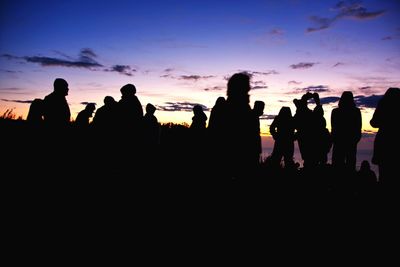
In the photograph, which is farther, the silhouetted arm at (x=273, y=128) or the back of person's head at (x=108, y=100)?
the silhouetted arm at (x=273, y=128)

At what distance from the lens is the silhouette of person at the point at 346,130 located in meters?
7.79

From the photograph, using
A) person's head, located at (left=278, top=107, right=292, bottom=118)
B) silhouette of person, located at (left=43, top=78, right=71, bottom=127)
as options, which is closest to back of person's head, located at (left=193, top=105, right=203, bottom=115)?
person's head, located at (left=278, top=107, right=292, bottom=118)

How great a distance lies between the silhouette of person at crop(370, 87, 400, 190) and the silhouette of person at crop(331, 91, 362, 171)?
2476 millimetres

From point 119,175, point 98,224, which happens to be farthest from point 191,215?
point 119,175

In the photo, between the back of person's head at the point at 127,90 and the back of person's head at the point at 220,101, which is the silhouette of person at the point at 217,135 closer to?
the back of person's head at the point at 220,101

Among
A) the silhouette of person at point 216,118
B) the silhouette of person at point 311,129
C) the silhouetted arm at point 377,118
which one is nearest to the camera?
the silhouette of person at point 216,118

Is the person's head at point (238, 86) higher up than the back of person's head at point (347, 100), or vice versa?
the back of person's head at point (347, 100)

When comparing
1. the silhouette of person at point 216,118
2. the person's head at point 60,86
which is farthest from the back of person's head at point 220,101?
the person's head at point 60,86

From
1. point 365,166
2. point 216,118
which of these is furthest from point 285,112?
point 216,118

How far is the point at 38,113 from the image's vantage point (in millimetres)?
6496

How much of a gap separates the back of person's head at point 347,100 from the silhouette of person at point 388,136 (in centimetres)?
259

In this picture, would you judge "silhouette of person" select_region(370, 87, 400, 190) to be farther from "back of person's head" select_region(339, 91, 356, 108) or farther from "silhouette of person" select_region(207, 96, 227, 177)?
"silhouette of person" select_region(207, 96, 227, 177)

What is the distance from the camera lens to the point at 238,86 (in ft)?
14.8

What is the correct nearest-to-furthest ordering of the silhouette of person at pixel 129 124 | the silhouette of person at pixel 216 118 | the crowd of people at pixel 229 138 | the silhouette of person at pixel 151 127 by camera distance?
the silhouette of person at pixel 216 118
the crowd of people at pixel 229 138
the silhouette of person at pixel 129 124
the silhouette of person at pixel 151 127
